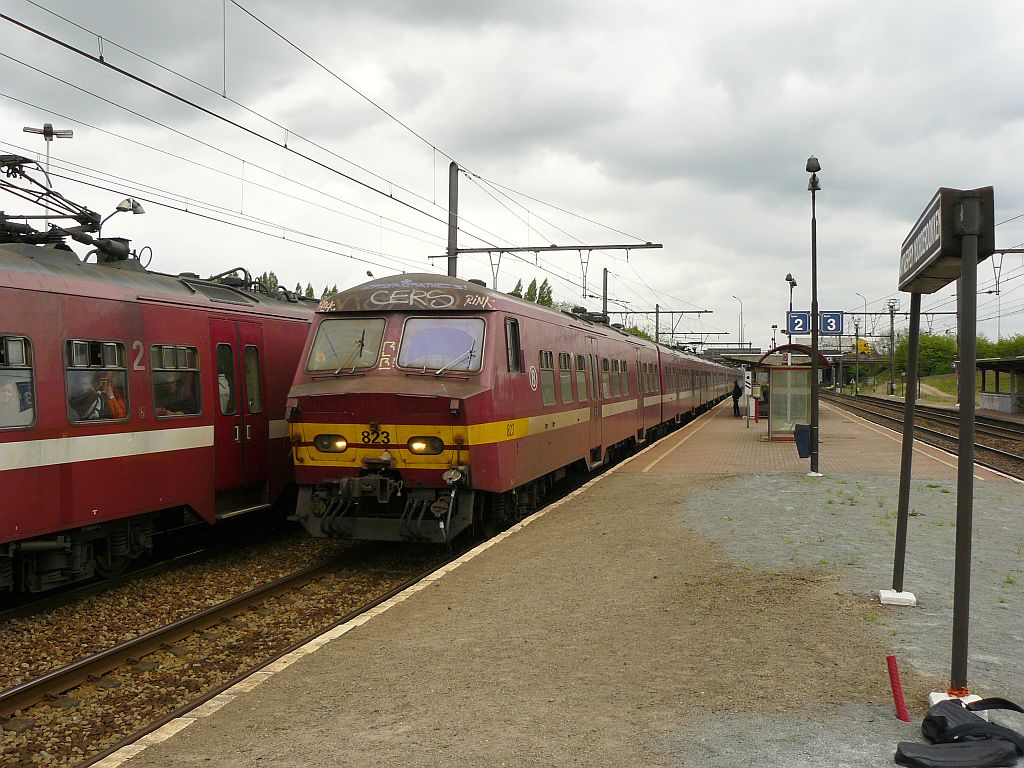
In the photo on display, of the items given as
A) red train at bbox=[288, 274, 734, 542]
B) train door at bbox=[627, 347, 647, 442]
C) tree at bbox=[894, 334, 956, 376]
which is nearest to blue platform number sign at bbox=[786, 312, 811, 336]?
train door at bbox=[627, 347, 647, 442]

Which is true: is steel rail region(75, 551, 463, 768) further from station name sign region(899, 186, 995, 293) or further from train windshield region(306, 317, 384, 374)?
station name sign region(899, 186, 995, 293)

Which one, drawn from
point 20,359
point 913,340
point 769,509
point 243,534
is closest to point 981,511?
point 769,509

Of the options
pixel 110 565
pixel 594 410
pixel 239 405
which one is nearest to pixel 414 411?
pixel 239 405

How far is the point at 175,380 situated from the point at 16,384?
216 cm

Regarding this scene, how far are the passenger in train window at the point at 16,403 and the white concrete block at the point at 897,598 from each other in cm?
734

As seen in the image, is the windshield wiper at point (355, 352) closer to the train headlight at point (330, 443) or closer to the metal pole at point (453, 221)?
the train headlight at point (330, 443)

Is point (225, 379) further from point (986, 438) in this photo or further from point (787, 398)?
point (986, 438)

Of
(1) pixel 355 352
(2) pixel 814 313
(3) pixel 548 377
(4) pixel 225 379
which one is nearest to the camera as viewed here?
(1) pixel 355 352

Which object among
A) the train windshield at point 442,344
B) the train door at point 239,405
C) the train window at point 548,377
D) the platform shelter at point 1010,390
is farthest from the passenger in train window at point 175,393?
the platform shelter at point 1010,390

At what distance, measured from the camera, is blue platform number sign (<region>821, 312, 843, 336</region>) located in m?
25.8

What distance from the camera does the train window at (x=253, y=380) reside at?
1095cm

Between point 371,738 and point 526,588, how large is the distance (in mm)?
3595

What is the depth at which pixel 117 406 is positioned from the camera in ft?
28.6

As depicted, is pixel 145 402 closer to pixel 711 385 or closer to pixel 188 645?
pixel 188 645
